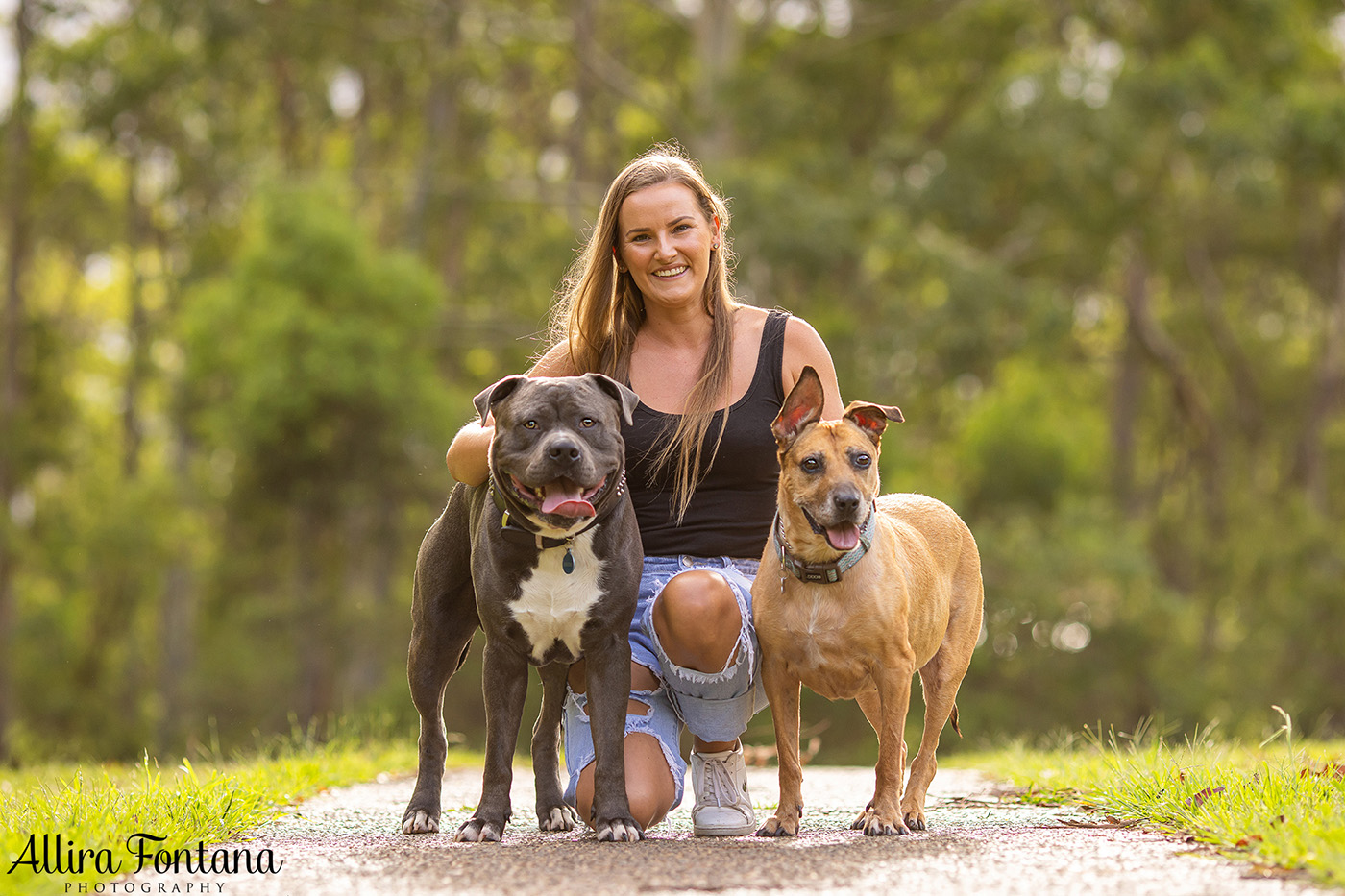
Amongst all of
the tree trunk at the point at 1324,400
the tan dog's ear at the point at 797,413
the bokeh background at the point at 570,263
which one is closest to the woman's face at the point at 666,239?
the tan dog's ear at the point at 797,413

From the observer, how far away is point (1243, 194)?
18.1 meters

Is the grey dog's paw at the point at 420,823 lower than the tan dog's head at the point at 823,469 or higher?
lower

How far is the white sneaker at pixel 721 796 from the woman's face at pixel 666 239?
174 cm

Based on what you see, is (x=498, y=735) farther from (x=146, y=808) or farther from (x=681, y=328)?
(x=681, y=328)

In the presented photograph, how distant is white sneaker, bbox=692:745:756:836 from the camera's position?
439 centimetres

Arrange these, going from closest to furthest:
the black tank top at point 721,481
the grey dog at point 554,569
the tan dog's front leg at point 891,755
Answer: the grey dog at point 554,569, the tan dog's front leg at point 891,755, the black tank top at point 721,481

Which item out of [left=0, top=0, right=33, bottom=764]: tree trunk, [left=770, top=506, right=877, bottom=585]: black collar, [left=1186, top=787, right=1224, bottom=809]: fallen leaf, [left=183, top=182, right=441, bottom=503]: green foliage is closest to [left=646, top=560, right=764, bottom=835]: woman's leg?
[left=770, top=506, right=877, bottom=585]: black collar

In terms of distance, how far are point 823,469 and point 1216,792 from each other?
5.16ft

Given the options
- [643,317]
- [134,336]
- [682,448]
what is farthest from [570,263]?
[134,336]

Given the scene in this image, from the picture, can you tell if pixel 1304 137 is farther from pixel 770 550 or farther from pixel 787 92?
pixel 770 550

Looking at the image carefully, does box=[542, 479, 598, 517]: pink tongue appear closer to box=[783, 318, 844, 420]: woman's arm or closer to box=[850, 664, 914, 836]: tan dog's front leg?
box=[850, 664, 914, 836]: tan dog's front leg

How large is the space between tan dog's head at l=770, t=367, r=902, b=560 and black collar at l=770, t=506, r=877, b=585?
3 centimetres

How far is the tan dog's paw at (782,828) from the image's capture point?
4277 mm

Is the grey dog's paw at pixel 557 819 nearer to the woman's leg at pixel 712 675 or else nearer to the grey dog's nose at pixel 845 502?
the woman's leg at pixel 712 675
